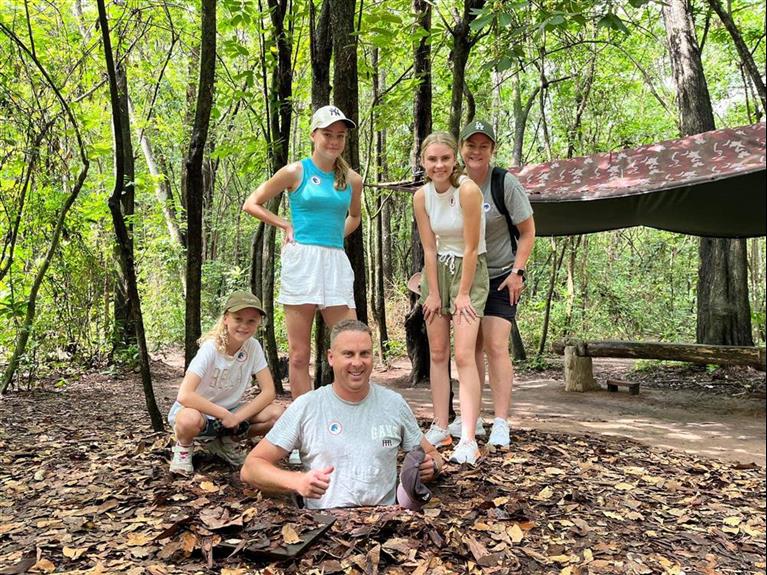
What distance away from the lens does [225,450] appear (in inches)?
112

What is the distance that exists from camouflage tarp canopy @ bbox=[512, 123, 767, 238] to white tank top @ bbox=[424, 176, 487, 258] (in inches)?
64.8

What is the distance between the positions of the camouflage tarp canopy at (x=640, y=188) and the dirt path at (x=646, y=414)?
137cm

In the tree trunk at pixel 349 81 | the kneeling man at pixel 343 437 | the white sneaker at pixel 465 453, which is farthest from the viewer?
→ the tree trunk at pixel 349 81

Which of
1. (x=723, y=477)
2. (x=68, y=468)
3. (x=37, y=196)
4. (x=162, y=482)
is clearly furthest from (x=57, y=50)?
(x=723, y=477)

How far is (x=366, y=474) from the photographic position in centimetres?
229

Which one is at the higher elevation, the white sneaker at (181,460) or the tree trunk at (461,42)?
the tree trunk at (461,42)

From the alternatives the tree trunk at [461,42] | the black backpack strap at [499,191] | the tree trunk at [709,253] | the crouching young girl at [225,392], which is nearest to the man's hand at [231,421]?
the crouching young girl at [225,392]

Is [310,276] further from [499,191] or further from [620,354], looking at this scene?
[620,354]

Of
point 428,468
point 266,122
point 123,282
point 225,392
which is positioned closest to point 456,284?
point 428,468

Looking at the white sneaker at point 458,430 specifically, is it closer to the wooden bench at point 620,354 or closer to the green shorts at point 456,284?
the green shorts at point 456,284

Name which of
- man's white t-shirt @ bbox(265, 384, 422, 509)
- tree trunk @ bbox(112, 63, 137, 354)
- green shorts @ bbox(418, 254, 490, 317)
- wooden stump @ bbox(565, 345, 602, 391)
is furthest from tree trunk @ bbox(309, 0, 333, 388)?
tree trunk @ bbox(112, 63, 137, 354)

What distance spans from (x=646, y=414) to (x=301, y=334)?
338 centimetres

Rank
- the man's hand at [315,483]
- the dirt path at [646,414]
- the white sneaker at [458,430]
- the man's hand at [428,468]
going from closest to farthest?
Answer: the man's hand at [315,483], the man's hand at [428,468], the white sneaker at [458,430], the dirt path at [646,414]

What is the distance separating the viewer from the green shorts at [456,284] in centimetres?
302
